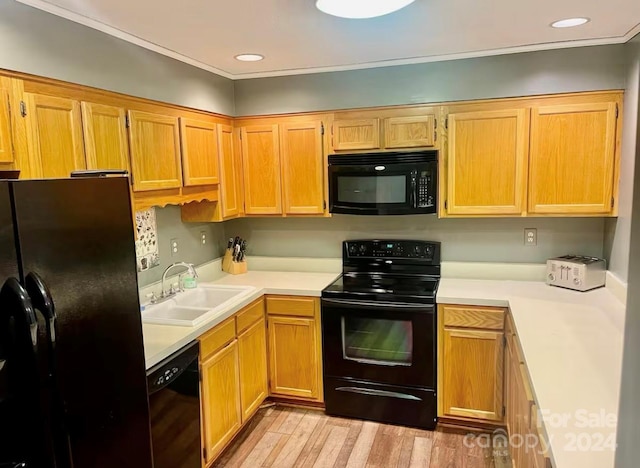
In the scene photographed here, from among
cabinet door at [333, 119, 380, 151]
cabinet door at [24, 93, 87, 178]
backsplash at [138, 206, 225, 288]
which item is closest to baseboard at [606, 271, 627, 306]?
cabinet door at [333, 119, 380, 151]

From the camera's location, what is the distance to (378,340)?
299 cm

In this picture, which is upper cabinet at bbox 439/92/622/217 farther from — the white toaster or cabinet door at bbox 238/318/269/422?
cabinet door at bbox 238/318/269/422

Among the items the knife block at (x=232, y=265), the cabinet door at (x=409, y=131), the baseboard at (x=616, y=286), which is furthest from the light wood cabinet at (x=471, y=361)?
the knife block at (x=232, y=265)

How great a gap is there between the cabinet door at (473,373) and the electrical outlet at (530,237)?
77 centimetres

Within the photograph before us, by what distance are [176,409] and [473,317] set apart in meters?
1.77

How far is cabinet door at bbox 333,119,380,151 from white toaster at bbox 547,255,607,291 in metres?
1.41

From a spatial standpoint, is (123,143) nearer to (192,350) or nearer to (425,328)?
(192,350)

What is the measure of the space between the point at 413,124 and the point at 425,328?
134 centimetres

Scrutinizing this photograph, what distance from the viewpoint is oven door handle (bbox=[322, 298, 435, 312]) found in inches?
111

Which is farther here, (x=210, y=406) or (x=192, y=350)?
(x=210, y=406)

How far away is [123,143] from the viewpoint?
226cm

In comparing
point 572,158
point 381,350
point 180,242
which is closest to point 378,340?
A: point 381,350

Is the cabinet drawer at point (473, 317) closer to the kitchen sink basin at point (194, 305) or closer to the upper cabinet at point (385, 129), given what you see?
the upper cabinet at point (385, 129)

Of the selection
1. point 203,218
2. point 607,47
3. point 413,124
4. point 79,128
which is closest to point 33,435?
point 79,128
